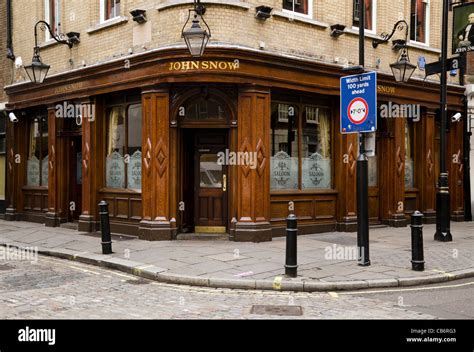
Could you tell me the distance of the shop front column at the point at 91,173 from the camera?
1485 cm

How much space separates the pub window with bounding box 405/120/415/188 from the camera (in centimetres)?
1733

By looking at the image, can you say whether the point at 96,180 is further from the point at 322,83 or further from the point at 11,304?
the point at 11,304

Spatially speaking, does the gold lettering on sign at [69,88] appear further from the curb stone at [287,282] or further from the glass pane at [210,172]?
the curb stone at [287,282]

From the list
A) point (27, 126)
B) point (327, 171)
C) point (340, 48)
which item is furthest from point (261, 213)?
point (27, 126)

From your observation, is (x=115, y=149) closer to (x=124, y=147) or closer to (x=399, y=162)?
(x=124, y=147)

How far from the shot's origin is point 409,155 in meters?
17.5

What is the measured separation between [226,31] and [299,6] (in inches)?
98.7

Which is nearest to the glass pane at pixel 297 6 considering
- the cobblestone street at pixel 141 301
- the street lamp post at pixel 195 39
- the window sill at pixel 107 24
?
the street lamp post at pixel 195 39

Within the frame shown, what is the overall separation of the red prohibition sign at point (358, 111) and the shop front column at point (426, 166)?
814cm

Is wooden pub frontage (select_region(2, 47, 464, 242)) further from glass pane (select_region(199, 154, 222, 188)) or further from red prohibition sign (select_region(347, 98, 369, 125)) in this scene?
red prohibition sign (select_region(347, 98, 369, 125))

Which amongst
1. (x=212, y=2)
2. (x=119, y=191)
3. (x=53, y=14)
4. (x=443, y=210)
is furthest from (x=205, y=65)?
(x=53, y=14)

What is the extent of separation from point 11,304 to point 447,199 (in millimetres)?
9650

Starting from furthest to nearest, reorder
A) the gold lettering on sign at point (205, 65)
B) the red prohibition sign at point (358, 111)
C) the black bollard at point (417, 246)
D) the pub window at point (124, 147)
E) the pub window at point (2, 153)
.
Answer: the pub window at point (2, 153) → the pub window at point (124, 147) → the gold lettering on sign at point (205, 65) → the red prohibition sign at point (358, 111) → the black bollard at point (417, 246)

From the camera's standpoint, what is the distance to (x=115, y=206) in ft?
47.6
